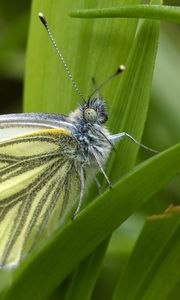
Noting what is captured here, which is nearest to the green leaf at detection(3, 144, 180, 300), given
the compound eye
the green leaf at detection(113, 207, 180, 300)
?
the green leaf at detection(113, 207, 180, 300)

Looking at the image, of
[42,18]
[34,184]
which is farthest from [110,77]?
[34,184]

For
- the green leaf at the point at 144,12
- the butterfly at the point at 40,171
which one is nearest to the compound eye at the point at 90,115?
the butterfly at the point at 40,171

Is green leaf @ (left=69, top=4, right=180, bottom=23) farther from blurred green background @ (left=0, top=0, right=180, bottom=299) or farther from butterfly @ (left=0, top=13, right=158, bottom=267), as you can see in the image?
blurred green background @ (left=0, top=0, right=180, bottom=299)

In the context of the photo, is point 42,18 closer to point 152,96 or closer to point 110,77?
point 110,77

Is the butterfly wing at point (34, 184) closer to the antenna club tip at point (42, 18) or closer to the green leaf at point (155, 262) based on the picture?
the antenna club tip at point (42, 18)

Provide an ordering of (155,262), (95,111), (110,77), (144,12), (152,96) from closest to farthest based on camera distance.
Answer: (144,12) → (155,262) → (110,77) → (95,111) → (152,96)

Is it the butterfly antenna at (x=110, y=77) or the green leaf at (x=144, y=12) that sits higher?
the green leaf at (x=144, y=12)

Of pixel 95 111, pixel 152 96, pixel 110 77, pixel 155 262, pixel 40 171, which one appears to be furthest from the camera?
pixel 152 96
